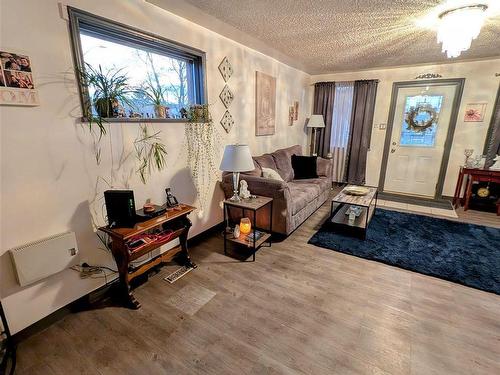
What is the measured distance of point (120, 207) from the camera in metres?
1.84

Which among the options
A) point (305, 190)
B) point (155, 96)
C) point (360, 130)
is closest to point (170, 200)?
point (155, 96)

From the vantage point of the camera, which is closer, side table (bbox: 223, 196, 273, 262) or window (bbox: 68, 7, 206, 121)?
window (bbox: 68, 7, 206, 121)

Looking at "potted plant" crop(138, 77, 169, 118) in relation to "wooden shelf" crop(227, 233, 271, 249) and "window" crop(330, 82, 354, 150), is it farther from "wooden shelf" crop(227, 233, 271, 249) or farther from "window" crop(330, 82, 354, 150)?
"window" crop(330, 82, 354, 150)

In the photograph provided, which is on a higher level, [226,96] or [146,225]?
[226,96]

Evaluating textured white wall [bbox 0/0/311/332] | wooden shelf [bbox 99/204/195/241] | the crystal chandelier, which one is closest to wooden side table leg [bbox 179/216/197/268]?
wooden shelf [bbox 99/204/195/241]

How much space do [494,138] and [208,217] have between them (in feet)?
15.2

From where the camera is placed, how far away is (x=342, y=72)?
4957 millimetres

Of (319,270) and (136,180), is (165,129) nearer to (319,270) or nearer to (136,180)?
(136,180)

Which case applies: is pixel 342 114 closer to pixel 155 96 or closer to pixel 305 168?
pixel 305 168

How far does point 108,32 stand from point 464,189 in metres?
5.50

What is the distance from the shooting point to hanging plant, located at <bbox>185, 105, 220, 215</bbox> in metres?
2.60

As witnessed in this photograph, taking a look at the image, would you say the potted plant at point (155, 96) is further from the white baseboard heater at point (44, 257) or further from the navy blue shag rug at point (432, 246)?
the navy blue shag rug at point (432, 246)

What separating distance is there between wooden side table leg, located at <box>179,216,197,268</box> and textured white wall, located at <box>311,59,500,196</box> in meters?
4.19

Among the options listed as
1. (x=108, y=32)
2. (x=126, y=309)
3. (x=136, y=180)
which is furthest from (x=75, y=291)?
(x=108, y=32)
